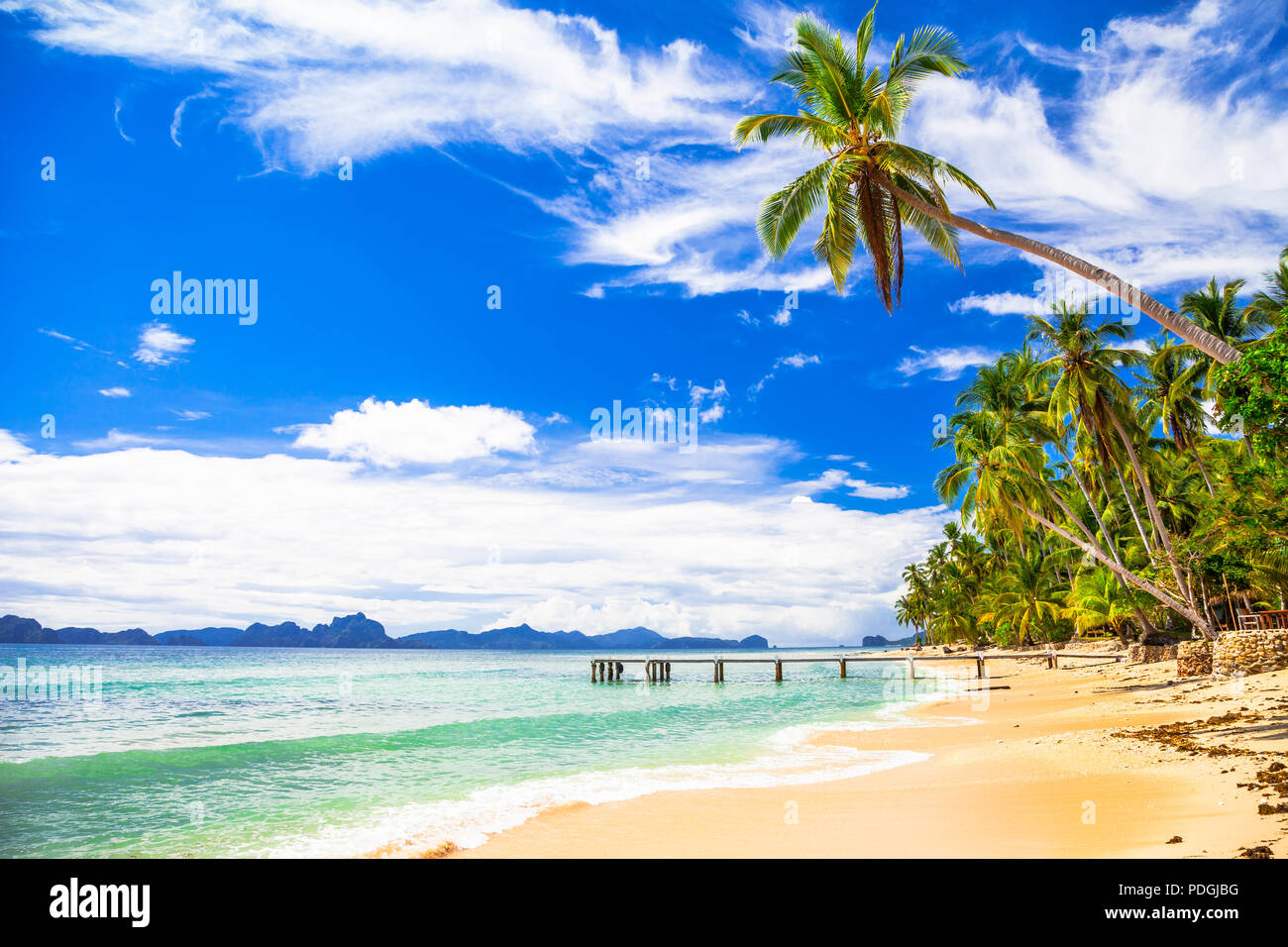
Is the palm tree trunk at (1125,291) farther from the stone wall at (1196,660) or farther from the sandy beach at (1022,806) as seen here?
the stone wall at (1196,660)

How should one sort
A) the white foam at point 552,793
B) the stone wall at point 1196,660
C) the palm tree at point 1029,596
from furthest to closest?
1. the palm tree at point 1029,596
2. the stone wall at point 1196,660
3. the white foam at point 552,793

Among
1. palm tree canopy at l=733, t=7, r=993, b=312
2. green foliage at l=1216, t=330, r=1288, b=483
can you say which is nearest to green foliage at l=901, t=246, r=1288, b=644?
green foliage at l=1216, t=330, r=1288, b=483

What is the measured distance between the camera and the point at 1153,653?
29938 mm

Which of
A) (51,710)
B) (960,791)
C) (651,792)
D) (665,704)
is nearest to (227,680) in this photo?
(51,710)

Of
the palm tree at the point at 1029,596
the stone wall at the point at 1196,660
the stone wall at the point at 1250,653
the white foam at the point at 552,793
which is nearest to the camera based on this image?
the white foam at the point at 552,793

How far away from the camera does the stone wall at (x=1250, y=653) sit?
18.0 meters

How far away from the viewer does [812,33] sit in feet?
43.5

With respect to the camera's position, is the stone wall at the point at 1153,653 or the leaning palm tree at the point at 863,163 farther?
the stone wall at the point at 1153,653

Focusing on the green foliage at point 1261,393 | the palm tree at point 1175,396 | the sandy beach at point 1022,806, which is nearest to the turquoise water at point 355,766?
the sandy beach at point 1022,806

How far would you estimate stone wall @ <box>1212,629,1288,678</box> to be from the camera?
18016mm

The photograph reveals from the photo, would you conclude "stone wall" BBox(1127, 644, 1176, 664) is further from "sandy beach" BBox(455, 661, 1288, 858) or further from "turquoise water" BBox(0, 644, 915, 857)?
"sandy beach" BBox(455, 661, 1288, 858)

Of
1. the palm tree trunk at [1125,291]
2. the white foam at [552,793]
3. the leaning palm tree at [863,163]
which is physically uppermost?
the leaning palm tree at [863,163]

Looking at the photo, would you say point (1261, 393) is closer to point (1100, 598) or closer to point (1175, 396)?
point (1175, 396)

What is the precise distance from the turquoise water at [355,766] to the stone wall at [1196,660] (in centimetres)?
920
